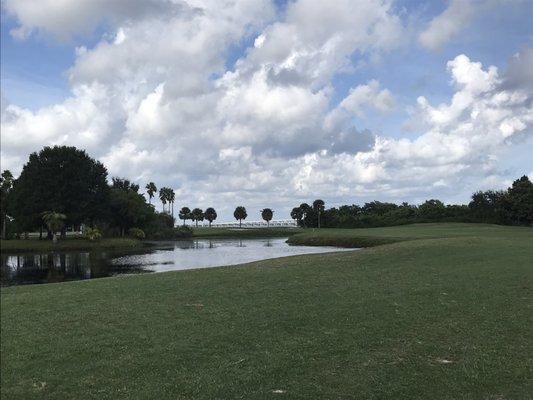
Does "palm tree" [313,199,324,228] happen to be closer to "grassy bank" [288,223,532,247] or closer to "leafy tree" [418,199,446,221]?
"leafy tree" [418,199,446,221]

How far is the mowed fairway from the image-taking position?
834cm

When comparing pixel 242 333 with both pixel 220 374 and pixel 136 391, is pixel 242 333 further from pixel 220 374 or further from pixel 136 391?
pixel 136 391

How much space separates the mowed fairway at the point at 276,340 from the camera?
8336 millimetres

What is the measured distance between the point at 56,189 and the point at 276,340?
275 ft

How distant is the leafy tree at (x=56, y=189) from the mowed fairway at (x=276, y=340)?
71.7 meters

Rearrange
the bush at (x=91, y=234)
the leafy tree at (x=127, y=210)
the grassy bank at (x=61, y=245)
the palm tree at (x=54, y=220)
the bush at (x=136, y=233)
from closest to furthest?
1. the grassy bank at (x=61, y=245)
2. the palm tree at (x=54, y=220)
3. the bush at (x=91, y=234)
4. the leafy tree at (x=127, y=210)
5. the bush at (x=136, y=233)

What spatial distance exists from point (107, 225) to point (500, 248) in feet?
292

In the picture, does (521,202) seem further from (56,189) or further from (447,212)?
(56,189)

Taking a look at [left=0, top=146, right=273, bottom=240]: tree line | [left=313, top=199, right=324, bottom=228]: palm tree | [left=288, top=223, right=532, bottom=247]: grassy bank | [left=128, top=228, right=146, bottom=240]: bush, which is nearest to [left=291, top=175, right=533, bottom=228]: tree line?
[left=313, top=199, right=324, bottom=228]: palm tree

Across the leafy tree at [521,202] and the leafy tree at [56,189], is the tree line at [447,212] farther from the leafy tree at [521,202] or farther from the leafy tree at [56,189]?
the leafy tree at [56,189]

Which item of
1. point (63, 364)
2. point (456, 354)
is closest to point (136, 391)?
point (63, 364)

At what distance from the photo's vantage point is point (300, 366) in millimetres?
9148

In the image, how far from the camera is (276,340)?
1075 centimetres

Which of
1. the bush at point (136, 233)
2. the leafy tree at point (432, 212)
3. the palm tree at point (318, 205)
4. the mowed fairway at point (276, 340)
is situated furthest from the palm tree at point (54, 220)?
the palm tree at point (318, 205)
